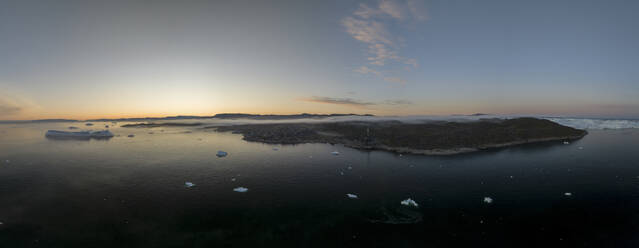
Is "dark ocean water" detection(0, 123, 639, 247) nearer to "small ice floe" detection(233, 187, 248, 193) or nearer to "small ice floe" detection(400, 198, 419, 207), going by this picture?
"small ice floe" detection(400, 198, 419, 207)

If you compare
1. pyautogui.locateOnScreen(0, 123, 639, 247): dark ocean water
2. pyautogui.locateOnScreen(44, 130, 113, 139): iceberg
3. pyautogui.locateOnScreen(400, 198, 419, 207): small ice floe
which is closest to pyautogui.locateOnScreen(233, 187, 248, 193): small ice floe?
pyautogui.locateOnScreen(0, 123, 639, 247): dark ocean water

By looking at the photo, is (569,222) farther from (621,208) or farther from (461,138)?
(461,138)

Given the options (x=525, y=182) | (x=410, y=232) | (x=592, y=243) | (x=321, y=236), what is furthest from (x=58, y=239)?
(x=525, y=182)

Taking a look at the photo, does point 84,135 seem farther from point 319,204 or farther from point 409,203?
point 409,203

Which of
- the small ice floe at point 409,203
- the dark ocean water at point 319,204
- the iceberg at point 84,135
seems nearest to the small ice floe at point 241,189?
the dark ocean water at point 319,204

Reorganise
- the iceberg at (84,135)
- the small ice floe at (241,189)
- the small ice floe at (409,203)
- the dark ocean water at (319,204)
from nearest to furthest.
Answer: the dark ocean water at (319,204) < the small ice floe at (409,203) < the small ice floe at (241,189) < the iceberg at (84,135)

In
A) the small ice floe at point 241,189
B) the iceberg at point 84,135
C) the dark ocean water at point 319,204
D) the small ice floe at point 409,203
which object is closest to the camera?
the dark ocean water at point 319,204

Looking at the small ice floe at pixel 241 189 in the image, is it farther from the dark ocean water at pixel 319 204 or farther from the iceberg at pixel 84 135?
the iceberg at pixel 84 135

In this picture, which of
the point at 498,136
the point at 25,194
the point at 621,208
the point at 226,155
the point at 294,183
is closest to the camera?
the point at 621,208
